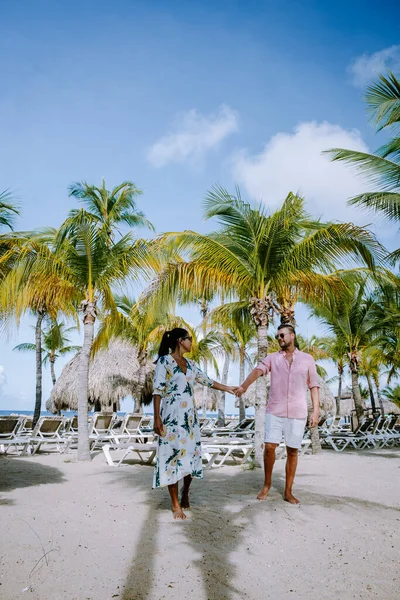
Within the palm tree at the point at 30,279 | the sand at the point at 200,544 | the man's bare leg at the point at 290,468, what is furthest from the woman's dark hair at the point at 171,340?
the palm tree at the point at 30,279

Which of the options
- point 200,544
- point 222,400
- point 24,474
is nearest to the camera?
point 200,544

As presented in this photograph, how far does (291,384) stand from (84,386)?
6.50 metres

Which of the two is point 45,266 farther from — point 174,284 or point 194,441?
point 194,441

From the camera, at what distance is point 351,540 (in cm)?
356

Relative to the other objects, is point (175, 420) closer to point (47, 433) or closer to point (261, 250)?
point (261, 250)

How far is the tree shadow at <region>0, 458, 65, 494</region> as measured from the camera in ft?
20.5

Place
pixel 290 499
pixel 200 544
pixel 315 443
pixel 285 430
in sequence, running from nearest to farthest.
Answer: pixel 200 544 → pixel 285 430 → pixel 290 499 → pixel 315 443

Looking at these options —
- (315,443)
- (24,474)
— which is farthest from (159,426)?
(315,443)

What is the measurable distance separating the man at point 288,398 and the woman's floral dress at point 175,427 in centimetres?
69

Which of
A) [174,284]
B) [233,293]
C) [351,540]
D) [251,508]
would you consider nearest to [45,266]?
[174,284]

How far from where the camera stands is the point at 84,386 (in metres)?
10.0

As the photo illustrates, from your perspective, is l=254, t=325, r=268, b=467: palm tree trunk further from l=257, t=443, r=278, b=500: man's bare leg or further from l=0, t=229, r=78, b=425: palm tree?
l=0, t=229, r=78, b=425: palm tree

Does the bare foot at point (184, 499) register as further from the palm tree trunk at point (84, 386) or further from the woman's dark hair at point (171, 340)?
the palm tree trunk at point (84, 386)

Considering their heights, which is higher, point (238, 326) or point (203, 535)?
point (238, 326)
